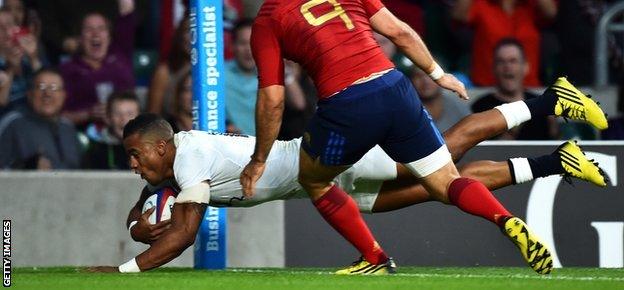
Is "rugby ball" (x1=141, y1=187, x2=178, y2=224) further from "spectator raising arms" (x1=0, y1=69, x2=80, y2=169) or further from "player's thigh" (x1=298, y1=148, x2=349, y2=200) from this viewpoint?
"spectator raising arms" (x1=0, y1=69, x2=80, y2=169)

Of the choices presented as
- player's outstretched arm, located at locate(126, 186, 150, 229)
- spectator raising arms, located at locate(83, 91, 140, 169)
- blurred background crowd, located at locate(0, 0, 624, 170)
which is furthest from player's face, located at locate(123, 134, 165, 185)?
spectator raising arms, located at locate(83, 91, 140, 169)

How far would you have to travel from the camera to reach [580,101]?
9.87 m

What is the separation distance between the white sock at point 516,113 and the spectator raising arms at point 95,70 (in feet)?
14.8

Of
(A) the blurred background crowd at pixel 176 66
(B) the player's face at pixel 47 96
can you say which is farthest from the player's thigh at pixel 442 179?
(B) the player's face at pixel 47 96

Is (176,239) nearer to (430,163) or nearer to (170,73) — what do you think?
(430,163)

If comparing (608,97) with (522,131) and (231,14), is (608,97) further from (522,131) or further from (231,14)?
(231,14)

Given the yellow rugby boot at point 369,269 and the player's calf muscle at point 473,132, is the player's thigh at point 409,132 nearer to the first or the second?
the yellow rugby boot at point 369,269

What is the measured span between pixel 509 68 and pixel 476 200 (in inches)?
173

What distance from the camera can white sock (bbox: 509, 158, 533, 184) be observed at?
32.0ft

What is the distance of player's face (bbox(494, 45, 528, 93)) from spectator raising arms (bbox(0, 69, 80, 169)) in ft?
11.1

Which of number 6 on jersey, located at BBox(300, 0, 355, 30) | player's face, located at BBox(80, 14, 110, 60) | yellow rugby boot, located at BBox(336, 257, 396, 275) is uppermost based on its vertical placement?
number 6 on jersey, located at BBox(300, 0, 355, 30)

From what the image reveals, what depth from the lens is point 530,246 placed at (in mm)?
8555

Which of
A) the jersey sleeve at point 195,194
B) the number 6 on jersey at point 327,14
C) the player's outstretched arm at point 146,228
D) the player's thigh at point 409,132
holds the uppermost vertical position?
the number 6 on jersey at point 327,14

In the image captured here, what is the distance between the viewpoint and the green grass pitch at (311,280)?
8.36m
